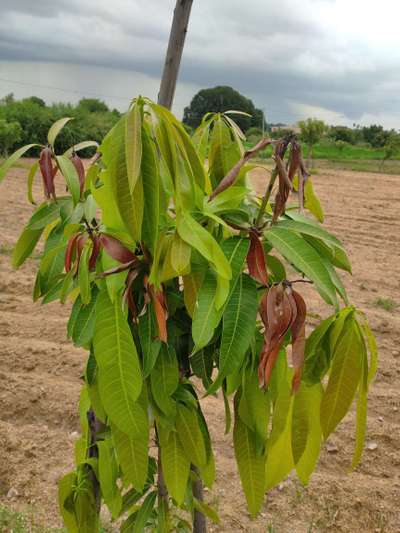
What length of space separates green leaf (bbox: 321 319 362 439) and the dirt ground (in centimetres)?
123

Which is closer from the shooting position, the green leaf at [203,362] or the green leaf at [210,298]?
the green leaf at [210,298]

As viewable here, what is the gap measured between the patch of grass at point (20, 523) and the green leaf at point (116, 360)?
1.21 meters

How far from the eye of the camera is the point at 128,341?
2.10ft

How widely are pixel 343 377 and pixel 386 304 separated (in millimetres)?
3657

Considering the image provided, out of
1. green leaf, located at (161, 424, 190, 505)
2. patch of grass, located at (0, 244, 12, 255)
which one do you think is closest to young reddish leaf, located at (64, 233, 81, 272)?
green leaf, located at (161, 424, 190, 505)

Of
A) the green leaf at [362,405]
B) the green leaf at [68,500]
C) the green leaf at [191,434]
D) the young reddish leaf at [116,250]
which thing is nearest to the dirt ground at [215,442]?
the green leaf at [68,500]

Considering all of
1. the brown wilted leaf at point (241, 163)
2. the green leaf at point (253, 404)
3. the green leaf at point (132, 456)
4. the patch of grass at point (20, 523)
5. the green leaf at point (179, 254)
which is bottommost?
the patch of grass at point (20, 523)

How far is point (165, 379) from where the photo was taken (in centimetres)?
76

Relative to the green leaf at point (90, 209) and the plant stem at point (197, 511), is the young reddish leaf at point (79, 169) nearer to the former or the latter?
the green leaf at point (90, 209)

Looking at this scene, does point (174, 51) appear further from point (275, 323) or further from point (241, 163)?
point (275, 323)

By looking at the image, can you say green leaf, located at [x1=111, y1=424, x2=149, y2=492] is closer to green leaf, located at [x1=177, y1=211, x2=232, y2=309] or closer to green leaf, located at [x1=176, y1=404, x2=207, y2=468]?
green leaf, located at [x1=176, y1=404, x2=207, y2=468]

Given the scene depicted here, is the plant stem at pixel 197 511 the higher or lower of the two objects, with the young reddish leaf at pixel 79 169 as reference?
lower

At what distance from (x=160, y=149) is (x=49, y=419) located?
6.53 feet

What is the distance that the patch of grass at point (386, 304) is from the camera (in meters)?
4.01
